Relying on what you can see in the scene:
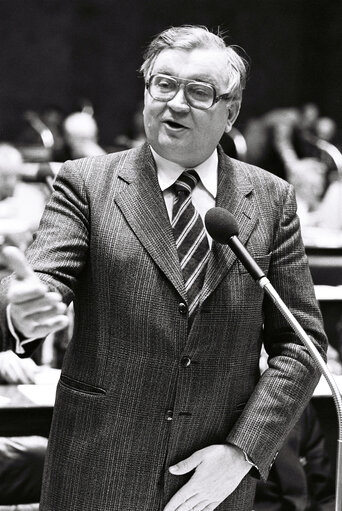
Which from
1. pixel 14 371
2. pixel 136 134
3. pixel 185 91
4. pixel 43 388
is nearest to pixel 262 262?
pixel 185 91

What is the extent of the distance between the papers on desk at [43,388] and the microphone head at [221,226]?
1116 mm

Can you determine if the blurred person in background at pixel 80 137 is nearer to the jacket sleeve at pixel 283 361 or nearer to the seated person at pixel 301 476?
the seated person at pixel 301 476

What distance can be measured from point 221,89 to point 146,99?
13cm

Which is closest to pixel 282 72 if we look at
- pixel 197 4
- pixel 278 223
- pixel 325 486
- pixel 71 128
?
pixel 197 4

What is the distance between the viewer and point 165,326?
4.50ft

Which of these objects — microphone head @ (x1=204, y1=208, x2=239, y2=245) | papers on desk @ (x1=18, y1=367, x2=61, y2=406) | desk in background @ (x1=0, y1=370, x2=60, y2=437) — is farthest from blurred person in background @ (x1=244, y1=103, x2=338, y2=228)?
microphone head @ (x1=204, y1=208, x2=239, y2=245)

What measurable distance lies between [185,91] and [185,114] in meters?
0.04

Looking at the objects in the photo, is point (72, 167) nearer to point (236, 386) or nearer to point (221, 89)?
point (221, 89)

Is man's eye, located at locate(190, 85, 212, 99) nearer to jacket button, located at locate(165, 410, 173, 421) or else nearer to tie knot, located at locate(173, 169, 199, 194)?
tie knot, located at locate(173, 169, 199, 194)

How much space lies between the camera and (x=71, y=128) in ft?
20.9

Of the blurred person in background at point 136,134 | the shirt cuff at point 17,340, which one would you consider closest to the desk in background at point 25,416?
the shirt cuff at point 17,340

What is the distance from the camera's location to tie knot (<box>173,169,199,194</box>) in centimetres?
147

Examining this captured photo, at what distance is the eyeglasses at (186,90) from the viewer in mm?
1409

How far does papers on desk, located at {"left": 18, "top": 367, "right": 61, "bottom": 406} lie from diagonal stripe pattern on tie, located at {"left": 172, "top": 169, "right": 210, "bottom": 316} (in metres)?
1.00
